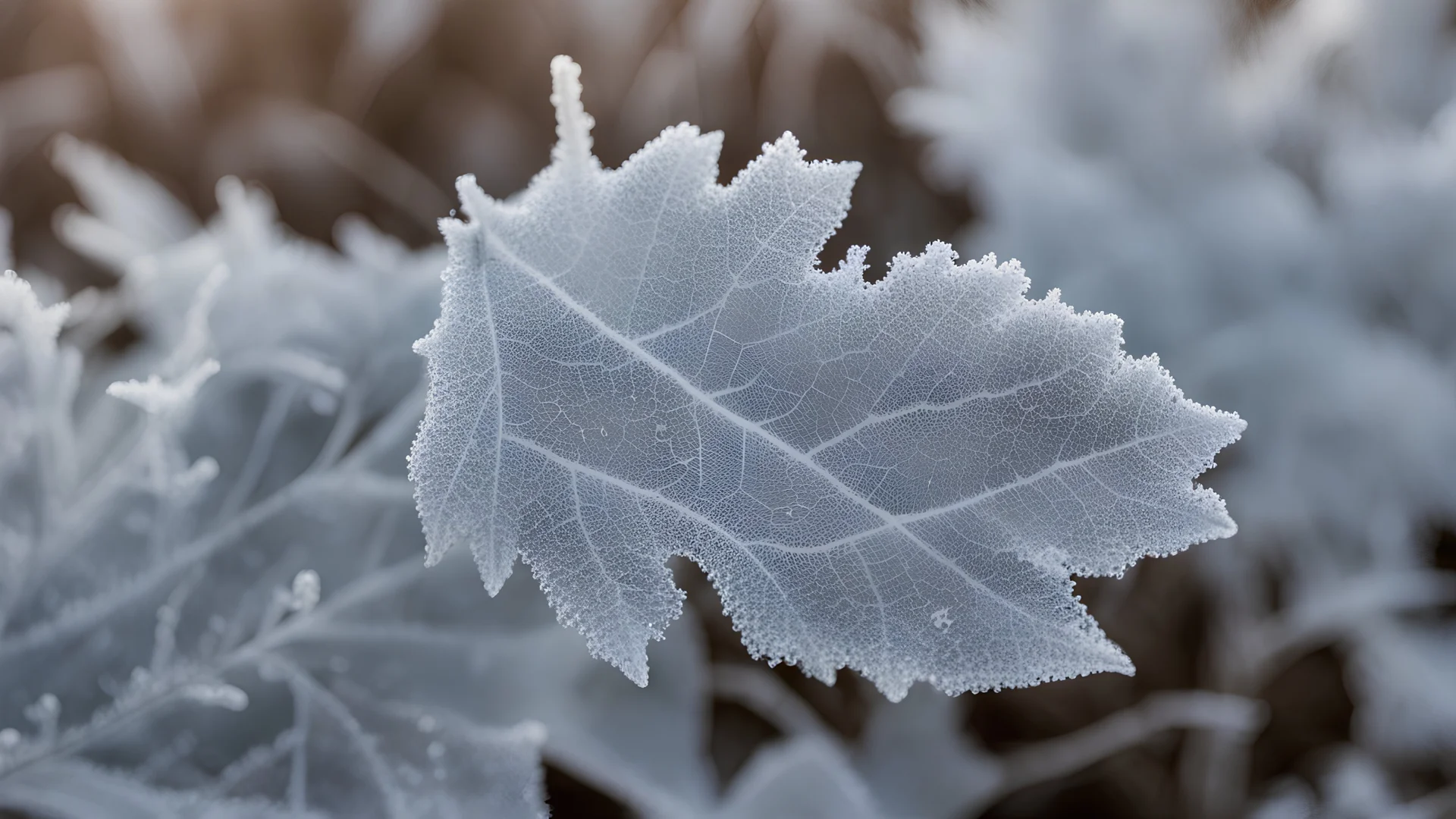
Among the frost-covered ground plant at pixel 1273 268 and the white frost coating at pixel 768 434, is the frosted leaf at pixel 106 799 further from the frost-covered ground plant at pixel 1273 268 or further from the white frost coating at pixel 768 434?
the frost-covered ground plant at pixel 1273 268

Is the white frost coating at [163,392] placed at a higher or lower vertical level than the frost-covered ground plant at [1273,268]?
lower

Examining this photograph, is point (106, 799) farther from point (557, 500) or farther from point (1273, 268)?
point (1273, 268)

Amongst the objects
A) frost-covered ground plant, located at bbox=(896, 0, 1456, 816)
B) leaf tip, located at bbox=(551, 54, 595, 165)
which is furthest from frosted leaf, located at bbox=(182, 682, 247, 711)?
frost-covered ground plant, located at bbox=(896, 0, 1456, 816)

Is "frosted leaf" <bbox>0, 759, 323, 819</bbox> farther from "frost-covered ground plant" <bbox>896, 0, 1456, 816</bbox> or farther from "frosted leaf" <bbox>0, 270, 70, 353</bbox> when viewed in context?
"frost-covered ground plant" <bbox>896, 0, 1456, 816</bbox>

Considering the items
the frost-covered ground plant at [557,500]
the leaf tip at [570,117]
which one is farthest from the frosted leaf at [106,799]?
the leaf tip at [570,117]

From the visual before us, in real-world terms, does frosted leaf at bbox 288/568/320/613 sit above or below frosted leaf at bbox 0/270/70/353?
below

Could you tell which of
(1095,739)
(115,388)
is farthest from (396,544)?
(1095,739)
